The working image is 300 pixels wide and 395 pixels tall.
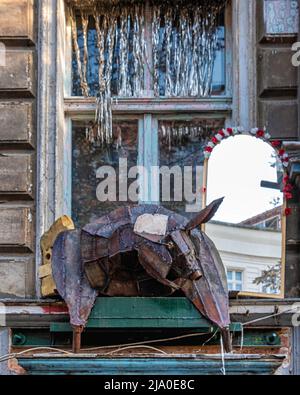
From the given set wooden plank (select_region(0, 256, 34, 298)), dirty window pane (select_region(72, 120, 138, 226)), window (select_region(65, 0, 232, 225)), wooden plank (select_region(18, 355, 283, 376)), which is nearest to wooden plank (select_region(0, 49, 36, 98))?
window (select_region(65, 0, 232, 225))

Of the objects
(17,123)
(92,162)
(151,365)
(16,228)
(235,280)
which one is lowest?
(151,365)

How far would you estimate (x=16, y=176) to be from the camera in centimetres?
1013

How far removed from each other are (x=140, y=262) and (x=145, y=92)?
84.9 inches

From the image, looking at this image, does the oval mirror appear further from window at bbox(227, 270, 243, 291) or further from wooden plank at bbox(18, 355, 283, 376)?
wooden plank at bbox(18, 355, 283, 376)

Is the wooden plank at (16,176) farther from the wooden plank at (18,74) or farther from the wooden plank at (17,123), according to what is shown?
the wooden plank at (18,74)

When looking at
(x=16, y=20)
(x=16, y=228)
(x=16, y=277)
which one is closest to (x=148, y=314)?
(x=16, y=277)

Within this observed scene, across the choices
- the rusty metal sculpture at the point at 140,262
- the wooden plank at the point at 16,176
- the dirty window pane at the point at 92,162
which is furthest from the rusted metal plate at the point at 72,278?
the dirty window pane at the point at 92,162

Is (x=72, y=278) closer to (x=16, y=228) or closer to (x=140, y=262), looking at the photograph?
(x=140, y=262)

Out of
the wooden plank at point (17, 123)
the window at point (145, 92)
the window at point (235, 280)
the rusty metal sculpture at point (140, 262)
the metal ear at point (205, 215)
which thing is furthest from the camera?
the window at point (145, 92)

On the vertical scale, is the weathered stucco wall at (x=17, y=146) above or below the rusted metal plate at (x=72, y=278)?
above

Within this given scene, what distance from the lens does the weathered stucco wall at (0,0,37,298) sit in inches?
392

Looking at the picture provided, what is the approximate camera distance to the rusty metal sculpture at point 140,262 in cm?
874

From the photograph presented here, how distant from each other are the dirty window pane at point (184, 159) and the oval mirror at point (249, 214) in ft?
1.56
